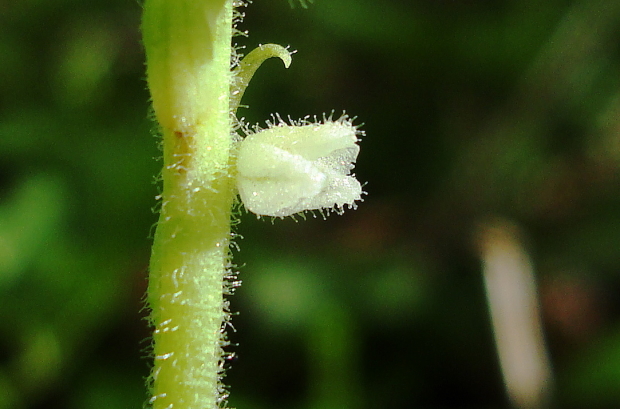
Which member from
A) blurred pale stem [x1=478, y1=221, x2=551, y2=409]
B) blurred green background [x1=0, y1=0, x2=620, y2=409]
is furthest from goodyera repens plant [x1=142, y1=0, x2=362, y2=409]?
blurred pale stem [x1=478, y1=221, x2=551, y2=409]

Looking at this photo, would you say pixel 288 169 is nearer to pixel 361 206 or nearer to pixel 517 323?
pixel 517 323

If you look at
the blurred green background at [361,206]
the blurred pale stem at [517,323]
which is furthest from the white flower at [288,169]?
the blurred pale stem at [517,323]

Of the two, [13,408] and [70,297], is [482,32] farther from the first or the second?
Result: [13,408]

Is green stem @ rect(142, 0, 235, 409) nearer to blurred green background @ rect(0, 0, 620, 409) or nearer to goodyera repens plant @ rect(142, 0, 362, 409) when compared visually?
goodyera repens plant @ rect(142, 0, 362, 409)

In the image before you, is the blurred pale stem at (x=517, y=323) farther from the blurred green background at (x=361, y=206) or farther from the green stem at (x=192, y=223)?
the green stem at (x=192, y=223)

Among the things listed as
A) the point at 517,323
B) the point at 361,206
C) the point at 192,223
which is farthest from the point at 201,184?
the point at 361,206

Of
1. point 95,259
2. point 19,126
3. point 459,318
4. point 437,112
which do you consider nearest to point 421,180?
point 437,112
